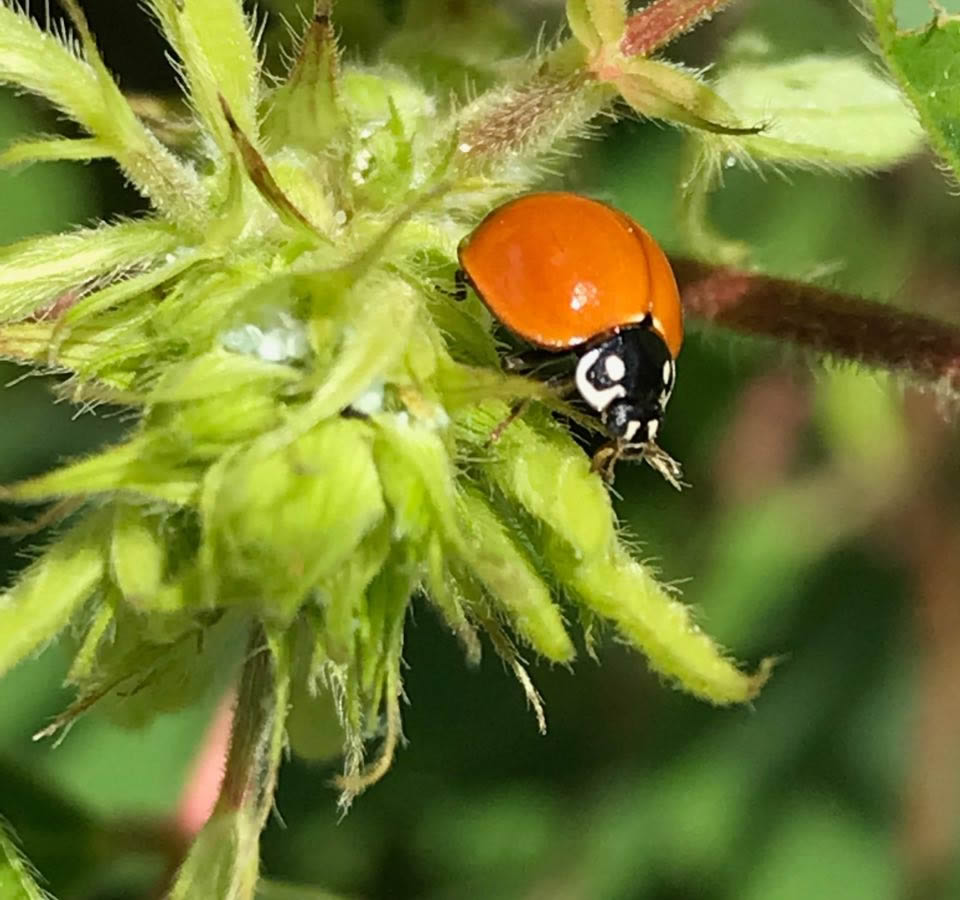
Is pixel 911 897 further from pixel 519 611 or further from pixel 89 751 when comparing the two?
pixel 519 611

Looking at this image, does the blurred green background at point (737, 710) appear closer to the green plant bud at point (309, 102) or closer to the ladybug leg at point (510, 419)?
the green plant bud at point (309, 102)

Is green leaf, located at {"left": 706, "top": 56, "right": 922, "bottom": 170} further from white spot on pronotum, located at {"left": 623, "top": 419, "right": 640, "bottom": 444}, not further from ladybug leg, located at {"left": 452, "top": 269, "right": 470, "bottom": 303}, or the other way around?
ladybug leg, located at {"left": 452, "top": 269, "right": 470, "bottom": 303}

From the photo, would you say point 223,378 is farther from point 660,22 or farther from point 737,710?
point 737,710

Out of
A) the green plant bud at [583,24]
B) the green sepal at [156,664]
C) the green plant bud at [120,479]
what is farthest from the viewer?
the green plant bud at [583,24]

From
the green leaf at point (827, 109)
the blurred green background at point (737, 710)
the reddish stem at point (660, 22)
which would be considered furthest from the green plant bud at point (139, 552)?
the blurred green background at point (737, 710)

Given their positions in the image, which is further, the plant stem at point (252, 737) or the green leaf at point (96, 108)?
the plant stem at point (252, 737)

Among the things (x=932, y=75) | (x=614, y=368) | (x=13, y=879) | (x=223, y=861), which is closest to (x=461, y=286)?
(x=614, y=368)
